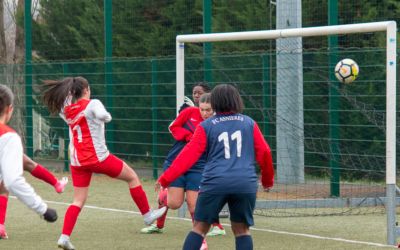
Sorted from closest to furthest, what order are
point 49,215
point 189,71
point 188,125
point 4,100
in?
point 49,215, point 4,100, point 188,125, point 189,71

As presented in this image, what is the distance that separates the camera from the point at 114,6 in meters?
20.2

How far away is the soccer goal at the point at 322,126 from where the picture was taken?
1338cm

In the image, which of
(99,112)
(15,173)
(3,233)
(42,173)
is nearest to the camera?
(15,173)

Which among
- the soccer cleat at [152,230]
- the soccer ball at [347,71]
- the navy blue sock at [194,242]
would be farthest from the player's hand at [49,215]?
the soccer ball at [347,71]

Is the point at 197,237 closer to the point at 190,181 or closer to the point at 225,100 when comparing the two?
the point at 225,100

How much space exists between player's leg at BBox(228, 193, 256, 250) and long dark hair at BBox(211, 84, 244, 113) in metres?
0.67

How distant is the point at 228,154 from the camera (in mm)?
7582

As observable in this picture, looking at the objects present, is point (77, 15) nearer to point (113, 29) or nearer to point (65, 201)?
point (113, 29)

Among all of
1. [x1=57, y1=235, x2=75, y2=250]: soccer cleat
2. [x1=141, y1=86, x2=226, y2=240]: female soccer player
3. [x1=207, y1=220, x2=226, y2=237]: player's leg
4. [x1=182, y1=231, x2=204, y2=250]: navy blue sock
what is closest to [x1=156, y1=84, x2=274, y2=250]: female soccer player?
[x1=182, y1=231, x2=204, y2=250]: navy blue sock

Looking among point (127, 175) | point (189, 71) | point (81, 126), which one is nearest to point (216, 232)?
point (127, 175)

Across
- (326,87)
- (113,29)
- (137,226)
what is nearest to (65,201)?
(137,226)

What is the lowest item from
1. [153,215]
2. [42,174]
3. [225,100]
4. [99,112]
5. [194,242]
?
[153,215]

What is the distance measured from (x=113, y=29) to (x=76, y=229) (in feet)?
31.7

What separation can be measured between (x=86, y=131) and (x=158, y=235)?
5.25ft
